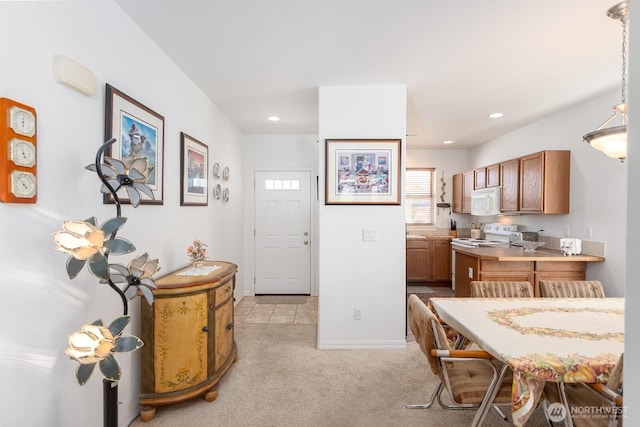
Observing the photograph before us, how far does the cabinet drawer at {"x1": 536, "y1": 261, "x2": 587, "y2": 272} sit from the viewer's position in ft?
10.9

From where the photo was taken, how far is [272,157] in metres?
4.83

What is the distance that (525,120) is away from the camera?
13.5 feet

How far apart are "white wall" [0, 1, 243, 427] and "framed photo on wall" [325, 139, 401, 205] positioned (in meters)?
1.61

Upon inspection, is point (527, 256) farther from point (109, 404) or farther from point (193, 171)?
point (109, 404)

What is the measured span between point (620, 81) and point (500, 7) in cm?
198

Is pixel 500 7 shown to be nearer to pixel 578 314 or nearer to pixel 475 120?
pixel 578 314

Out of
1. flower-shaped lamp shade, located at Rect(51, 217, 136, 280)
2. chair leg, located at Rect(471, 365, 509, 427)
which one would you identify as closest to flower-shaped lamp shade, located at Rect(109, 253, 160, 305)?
flower-shaped lamp shade, located at Rect(51, 217, 136, 280)

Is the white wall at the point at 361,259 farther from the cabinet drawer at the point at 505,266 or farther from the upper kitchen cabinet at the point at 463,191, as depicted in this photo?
the upper kitchen cabinet at the point at 463,191

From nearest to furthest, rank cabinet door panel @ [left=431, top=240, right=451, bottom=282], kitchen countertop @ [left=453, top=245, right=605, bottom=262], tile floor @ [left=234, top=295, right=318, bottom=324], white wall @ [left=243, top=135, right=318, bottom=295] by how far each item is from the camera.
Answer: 1. kitchen countertop @ [left=453, top=245, right=605, bottom=262]
2. tile floor @ [left=234, top=295, right=318, bottom=324]
3. white wall @ [left=243, top=135, right=318, bottom=295]
4. cabinet door panel @ [left=431, top=240, right=451, bottom=282]

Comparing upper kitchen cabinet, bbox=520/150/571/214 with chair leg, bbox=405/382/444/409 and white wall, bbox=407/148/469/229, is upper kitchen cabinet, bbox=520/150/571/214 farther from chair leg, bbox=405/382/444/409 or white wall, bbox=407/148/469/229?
chair leg, bbox=405/382/444/409

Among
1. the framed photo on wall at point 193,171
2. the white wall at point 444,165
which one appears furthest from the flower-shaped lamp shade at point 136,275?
the white wall at point 444,165

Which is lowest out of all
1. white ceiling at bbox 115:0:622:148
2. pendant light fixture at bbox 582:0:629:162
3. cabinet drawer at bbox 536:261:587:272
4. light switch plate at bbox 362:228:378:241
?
cabinet drawer at bbox 536:261:587:272

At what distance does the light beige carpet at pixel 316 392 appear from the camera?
6.59ft

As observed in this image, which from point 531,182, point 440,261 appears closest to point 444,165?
point 440,261
